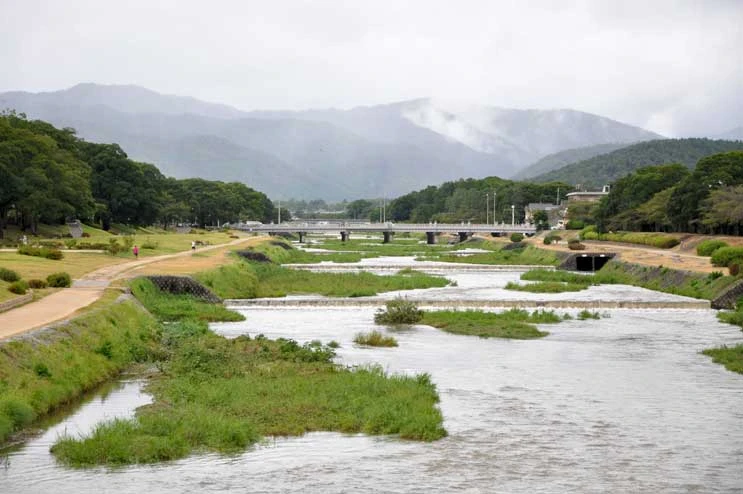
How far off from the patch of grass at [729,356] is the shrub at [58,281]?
30673 mm

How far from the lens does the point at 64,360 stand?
2833 centimetres

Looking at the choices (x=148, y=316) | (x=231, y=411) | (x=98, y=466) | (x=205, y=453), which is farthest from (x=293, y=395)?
(x=148, y=316)

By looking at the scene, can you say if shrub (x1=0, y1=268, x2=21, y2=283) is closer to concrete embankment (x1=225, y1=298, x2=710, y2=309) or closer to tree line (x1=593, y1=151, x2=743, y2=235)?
concrete embankment (x1=225, y1=298, x2=710, y2=309)

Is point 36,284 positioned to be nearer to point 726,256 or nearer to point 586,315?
point 586,315

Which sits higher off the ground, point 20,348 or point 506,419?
point 20,348

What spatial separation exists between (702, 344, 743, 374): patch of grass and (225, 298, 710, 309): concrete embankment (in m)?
17.8

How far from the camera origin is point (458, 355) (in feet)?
120

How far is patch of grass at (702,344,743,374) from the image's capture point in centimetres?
3334

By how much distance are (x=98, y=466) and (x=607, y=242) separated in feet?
360

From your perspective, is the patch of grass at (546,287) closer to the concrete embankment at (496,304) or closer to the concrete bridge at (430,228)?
the concrete embankment at (496,304)

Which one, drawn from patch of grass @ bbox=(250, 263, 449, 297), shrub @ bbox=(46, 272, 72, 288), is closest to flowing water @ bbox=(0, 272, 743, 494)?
shrub @ bbox=(46, 272, 72, 288)

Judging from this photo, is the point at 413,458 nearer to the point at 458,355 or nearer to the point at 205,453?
the point at 205,453

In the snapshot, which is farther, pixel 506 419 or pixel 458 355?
pixel 458 355

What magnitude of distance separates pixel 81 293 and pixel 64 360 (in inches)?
648
